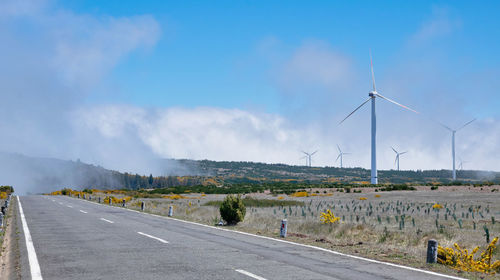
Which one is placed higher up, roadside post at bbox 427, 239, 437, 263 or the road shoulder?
roadside post at bbox 427, 239, 437, 263

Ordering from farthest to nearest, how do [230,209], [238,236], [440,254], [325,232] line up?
Answer: [230,209] < [325,232] < [238,236] < [440,254]

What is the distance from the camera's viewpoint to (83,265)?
10.0 metres

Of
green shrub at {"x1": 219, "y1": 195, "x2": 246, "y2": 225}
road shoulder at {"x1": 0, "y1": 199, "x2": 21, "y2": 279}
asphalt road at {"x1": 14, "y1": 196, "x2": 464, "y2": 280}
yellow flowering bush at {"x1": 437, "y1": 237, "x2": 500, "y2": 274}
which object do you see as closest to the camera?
asphalt road at {"x1": 14, "y1": 196, "x2": 464, "y2": 280}

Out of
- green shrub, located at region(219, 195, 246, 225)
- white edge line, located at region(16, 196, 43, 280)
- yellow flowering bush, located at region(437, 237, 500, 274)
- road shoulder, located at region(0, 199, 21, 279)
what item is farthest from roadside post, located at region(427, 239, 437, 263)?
green shrub, located at region(219, 195, 246, 225)

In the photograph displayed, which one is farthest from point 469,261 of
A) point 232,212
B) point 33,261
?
point 232,212

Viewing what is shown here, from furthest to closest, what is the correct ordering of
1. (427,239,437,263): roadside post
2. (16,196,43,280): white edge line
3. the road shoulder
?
1. (427,239,437,263): roadside post
2. the road shoulder
3. (16,196,43,280): white edge line

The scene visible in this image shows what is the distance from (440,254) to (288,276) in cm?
471

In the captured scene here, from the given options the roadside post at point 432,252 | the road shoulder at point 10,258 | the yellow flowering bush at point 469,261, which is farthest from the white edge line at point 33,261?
the yellow flowering bush at point 469,261

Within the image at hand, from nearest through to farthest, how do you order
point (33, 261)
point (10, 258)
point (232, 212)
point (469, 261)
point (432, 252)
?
point (33, 261)
point (469, 261)
point (432, 252)
point (10, 258)
point (232, 212)

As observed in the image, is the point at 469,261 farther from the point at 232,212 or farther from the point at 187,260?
the point at 232,212

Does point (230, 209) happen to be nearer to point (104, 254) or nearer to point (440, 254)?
point (104, 254)

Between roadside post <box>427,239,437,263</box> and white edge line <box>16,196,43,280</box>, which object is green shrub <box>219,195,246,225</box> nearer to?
white edge line <box>16,196,43,280</box>

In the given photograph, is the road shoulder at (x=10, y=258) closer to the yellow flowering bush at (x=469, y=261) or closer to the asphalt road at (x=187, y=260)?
the asphalt road at (x=187, y=260)

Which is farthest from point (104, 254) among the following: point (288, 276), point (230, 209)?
point (230, 209)
